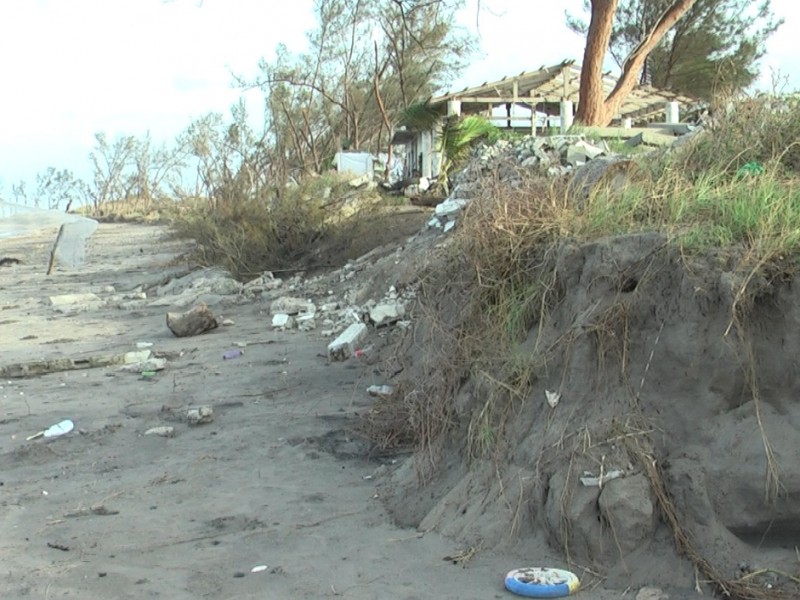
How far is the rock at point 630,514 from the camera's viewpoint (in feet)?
10.3

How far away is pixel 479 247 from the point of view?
459 cm

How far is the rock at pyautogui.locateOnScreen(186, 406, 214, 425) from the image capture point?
19.7ft

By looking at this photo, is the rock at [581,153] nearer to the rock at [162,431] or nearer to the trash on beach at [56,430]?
the rock at [162,431]

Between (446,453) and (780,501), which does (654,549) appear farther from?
(446,453)

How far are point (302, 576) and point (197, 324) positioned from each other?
6.63m

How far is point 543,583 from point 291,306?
775cm

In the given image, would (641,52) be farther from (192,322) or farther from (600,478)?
(600,478)

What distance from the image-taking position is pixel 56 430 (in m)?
5.81

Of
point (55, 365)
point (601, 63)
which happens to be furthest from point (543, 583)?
point (601, 63)

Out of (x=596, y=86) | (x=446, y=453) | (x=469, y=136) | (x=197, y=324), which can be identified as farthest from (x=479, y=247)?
(x=596, y=86)

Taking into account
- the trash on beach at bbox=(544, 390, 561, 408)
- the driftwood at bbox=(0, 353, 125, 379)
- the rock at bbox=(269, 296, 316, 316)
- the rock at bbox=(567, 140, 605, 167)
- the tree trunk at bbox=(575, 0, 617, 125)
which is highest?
the tree trunk at bbox=(575, 0, 617, 125)

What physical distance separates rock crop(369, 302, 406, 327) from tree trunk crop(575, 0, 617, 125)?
7.68 metres

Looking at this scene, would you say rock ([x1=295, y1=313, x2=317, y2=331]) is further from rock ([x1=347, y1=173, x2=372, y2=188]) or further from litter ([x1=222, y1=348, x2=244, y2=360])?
rock ([x1=347, y1=173, x2=372, y2=188])

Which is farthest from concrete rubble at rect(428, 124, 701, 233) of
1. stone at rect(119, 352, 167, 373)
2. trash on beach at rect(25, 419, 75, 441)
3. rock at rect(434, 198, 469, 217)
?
trash on beach at rect(25, 419, 75, 441)
